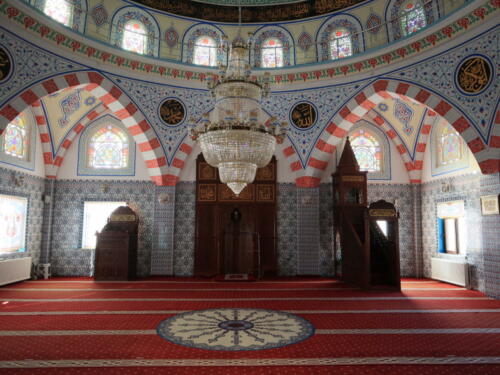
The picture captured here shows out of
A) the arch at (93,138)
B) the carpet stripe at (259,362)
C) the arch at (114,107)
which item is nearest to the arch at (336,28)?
the arch at (114,107)

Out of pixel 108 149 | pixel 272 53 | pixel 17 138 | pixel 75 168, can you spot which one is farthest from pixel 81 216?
pixel 272 53

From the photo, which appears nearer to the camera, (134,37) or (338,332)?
(338,332)

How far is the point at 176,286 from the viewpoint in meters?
6.40

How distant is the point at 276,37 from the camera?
7.68 meters

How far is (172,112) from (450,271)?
608 centimetres

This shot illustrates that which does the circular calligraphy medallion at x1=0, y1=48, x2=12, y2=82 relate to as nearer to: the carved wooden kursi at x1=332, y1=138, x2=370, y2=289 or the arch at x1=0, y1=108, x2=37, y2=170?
the arch at x1=0, y1=108, x2=37, y2=170

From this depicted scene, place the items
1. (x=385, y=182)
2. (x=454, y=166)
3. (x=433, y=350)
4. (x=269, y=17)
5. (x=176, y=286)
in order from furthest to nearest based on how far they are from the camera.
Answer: (x=385, y=182) → (x=269, y=17) → (x=454, y=166) → (x=176, y=286) → (x=433, y=350)

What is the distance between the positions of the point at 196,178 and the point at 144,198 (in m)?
1.17

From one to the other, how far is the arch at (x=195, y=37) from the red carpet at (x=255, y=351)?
14.8ft

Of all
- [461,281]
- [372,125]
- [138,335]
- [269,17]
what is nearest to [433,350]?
[138,335]

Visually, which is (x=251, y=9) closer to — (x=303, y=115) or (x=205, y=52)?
(x=205, y=52)

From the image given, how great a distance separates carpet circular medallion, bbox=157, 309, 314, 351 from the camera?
3.32 m

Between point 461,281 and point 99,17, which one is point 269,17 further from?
point 461,281

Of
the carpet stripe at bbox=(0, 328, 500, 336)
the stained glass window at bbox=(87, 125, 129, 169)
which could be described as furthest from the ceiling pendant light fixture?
the stained glass window at bbox=(87, 125, 129, 169)
